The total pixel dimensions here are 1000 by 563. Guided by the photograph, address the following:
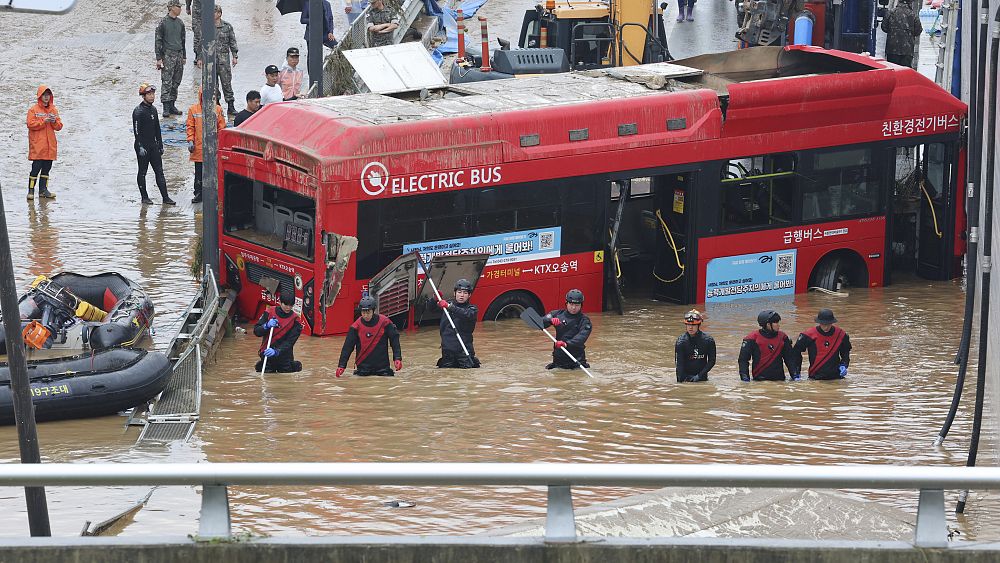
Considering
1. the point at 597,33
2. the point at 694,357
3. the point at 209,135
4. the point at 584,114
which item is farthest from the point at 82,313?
the point at 597,33

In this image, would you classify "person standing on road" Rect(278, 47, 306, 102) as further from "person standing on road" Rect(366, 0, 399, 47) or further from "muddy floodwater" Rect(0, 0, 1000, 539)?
"muddy floodwater" Rect(0, 0, 1000, 539)

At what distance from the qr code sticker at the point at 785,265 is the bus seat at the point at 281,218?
632cm

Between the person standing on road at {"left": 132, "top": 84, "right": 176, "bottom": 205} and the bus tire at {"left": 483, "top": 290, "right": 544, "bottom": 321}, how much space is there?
7428 millimetres

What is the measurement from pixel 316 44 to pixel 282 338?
8.92m

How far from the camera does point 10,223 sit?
72.2ft

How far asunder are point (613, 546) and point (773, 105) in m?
14.2

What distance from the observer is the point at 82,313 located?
1669 cm

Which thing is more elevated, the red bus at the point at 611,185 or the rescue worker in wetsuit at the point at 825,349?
the red bus at the point at 611,185

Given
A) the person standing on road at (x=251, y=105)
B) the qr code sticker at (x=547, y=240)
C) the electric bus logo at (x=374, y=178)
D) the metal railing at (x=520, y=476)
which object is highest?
the person standing on road at (x=251, y=105)

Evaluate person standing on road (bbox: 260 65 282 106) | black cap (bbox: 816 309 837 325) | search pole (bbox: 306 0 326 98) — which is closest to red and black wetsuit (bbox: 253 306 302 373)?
black cap (bbox: 816 309 837 325)

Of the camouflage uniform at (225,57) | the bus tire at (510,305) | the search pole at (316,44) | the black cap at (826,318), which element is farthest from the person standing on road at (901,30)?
the black cap at (826,318)

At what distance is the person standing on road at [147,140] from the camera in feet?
74.7

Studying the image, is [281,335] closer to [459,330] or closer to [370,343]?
[370,343]

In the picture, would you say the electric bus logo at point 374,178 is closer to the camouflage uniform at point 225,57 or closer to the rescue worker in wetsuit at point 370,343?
the rescue worker in wetsuit at point 370,343
